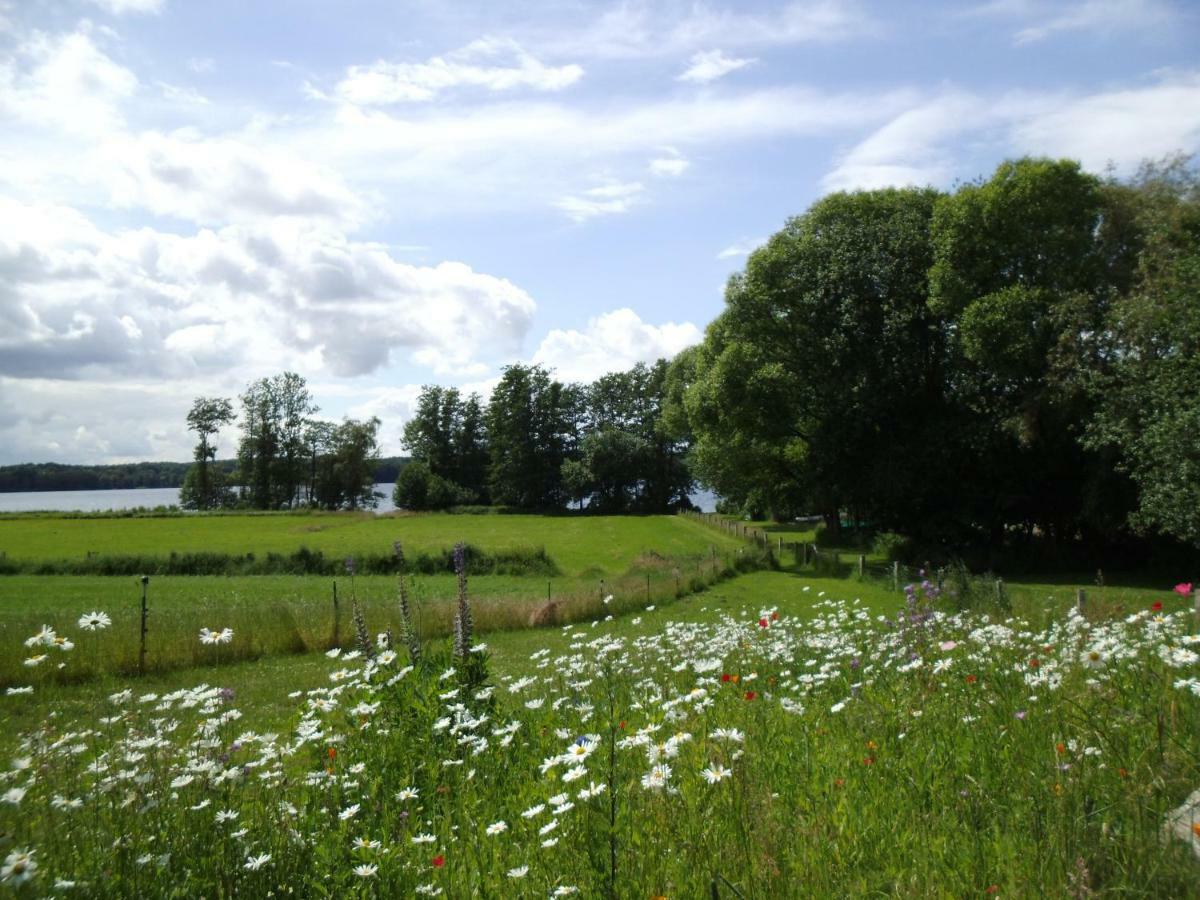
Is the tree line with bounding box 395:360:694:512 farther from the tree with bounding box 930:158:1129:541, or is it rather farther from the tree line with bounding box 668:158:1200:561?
the tree with bounding box 930:158:1129:541

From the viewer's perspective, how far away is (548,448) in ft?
310

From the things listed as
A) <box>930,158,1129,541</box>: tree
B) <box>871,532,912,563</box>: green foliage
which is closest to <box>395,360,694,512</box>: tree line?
<box>871,532,912,563</box>: green foliage

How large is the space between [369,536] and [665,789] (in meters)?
62.9

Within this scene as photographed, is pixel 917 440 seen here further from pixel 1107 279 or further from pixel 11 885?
pixel 11 885

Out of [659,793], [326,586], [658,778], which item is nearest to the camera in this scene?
[658,778]

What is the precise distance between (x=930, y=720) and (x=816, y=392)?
33.3 metres

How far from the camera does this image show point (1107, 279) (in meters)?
30.7

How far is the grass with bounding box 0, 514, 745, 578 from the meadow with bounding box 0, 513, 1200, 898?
108ft

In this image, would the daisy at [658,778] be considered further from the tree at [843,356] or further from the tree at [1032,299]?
the tree at [843,356]

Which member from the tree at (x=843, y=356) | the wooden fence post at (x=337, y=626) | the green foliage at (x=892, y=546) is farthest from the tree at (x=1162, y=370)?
the wooden fence post at (x=337, y=626)

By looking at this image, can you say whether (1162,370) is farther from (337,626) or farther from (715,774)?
(715,774)

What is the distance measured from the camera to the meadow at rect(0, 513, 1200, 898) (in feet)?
10.6

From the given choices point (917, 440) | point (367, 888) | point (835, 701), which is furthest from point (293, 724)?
point (917, 440)

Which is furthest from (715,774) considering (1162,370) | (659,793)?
(1162,370)
